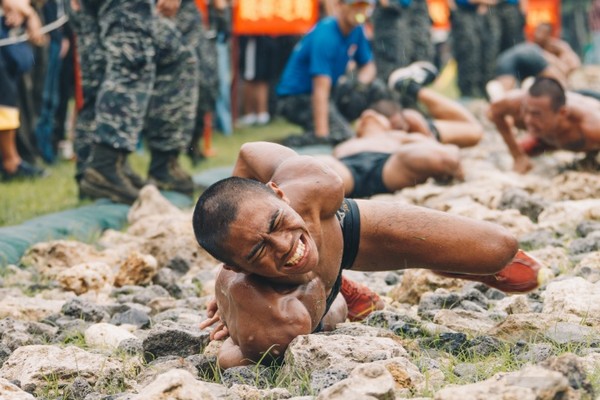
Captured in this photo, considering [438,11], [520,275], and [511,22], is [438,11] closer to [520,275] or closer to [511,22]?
[511,22]

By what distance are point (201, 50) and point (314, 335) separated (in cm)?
564

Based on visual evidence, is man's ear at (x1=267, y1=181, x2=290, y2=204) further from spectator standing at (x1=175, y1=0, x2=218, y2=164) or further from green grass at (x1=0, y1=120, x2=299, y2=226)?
spectator standing at (x1=175, y1=0, x2=218, y2=164)

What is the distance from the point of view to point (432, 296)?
3732 mm

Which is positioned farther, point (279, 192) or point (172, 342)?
point (172, 342)

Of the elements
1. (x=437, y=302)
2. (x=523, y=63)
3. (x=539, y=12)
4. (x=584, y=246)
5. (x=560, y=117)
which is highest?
(x=437, y=302)

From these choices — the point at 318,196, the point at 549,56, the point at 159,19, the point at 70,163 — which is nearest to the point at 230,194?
the point at 318,196

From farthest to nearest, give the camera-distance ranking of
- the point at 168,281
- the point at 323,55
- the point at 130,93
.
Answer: the point at 323,55
the point at 130,93
the point at 168,281

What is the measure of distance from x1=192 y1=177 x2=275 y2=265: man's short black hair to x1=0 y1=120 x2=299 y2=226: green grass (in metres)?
2.77

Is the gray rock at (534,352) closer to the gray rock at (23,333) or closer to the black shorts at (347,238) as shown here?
the black shorts at (347,238)

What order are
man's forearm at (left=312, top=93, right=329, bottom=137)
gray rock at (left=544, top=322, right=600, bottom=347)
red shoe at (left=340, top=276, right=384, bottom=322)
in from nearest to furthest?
gray rock at (left=544, top=322, right=600, bottom=347), red shoe at (left=340, top=276, right=384, bottom=322), man's forearm at (left=312, top=93, right=329, bottom=137)

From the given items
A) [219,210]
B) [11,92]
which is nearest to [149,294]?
[219,210]

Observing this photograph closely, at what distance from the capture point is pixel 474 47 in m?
13.2

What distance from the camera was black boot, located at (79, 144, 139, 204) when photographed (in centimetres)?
593

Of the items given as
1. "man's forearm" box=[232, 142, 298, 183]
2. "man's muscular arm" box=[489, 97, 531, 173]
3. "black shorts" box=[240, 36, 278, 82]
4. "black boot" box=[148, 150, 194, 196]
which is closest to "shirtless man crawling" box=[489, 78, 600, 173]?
"man's muscular arm" box=[489, 97, 531, 173]
